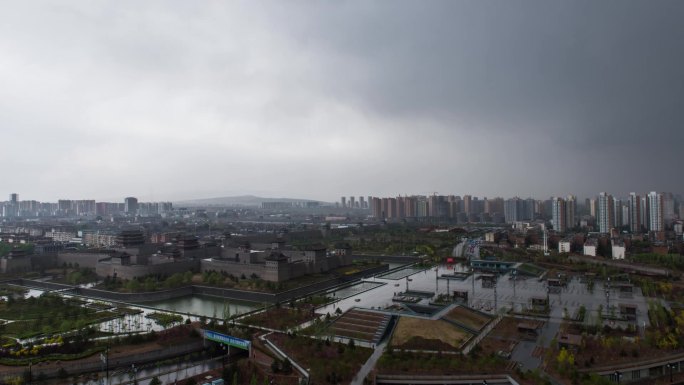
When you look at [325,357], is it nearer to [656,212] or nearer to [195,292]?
[195,292]

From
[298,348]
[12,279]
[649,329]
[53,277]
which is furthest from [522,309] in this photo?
[12,279]

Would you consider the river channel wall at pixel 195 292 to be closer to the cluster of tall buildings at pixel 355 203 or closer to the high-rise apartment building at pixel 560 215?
the high-rise apartment building at pixel 560 215

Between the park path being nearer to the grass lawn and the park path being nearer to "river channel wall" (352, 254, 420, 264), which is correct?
the grass lawn

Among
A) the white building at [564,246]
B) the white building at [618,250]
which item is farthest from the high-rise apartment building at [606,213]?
the white building at [618,250]

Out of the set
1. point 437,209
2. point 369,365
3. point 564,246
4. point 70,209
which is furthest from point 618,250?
point 70,209

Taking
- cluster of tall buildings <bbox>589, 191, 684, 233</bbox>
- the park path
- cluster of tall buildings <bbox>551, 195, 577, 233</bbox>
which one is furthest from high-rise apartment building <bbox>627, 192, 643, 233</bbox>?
the park path

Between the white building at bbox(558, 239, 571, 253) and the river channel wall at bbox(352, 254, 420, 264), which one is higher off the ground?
the white building at bbox(558, 239, 571, 253)

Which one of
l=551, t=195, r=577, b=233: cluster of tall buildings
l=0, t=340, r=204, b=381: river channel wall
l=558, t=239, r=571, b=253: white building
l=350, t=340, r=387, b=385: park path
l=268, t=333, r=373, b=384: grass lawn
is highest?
l=551, t=195, r=577, b=233: cluster of tall buildings
